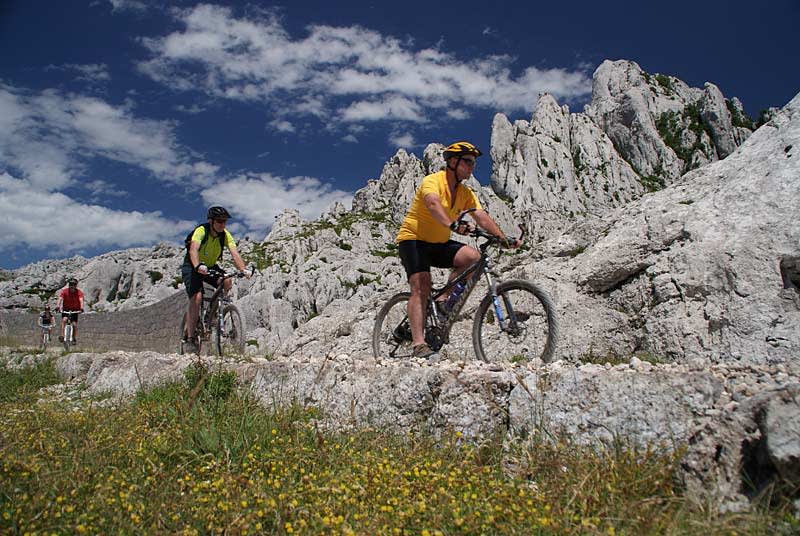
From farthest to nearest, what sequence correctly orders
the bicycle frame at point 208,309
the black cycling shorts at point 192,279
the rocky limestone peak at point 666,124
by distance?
the rocky limestone peak at point 666,124, the bicycle frame at point 208,309, the black cycling shorts at point 192,279

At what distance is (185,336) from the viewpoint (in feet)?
34.1

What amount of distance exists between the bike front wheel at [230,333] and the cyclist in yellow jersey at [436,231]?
4.60 meters

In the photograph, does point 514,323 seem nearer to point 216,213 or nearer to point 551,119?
point 216,213

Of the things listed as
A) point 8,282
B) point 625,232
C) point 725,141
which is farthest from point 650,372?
point 725,141

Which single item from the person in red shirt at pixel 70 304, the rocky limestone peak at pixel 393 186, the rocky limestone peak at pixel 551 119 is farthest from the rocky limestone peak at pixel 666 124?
the person in red shirt at pixel 70 304

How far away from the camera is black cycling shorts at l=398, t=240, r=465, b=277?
6898 millimetres

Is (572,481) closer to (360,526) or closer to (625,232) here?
(360,526)

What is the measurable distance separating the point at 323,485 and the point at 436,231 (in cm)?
417

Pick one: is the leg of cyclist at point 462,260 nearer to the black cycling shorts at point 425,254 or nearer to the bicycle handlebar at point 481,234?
the black cycling shorts at point 425,254

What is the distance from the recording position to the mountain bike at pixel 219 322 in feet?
32.8

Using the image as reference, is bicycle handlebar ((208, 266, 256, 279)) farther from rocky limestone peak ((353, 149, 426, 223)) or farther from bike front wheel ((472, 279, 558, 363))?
rocky limestone peak ((353, 149, 426, 223))

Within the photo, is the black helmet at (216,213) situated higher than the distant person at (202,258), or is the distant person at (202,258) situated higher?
the black helmet at (216,213)

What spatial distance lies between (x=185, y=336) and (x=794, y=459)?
10289 millimetres

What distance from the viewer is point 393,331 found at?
8.05m
